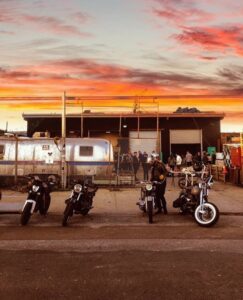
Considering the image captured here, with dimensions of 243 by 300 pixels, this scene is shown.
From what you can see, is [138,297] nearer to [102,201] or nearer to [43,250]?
[43,250]

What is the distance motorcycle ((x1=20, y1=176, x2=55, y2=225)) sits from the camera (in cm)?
1105

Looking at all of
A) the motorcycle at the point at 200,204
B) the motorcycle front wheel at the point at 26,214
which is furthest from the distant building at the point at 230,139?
the motorcycle front wheel at the point at 26,214

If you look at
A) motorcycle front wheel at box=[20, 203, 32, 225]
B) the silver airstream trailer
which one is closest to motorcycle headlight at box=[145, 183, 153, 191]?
motorcycle front wheel at box=[20, 203, 32, 225]

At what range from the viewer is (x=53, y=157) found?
22234 mm

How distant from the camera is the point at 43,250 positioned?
823cm

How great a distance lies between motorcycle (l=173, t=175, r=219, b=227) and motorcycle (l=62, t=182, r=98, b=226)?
251 cm

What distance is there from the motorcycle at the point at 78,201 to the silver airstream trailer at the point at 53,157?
33.0ft

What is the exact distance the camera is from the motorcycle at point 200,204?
1081 cm

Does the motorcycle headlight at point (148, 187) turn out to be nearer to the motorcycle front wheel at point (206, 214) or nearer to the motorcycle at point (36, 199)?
the motorcycle front wheel at point (206, 214)

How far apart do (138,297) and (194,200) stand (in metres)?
6.46

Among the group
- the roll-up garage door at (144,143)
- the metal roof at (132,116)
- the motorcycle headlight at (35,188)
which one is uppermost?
the metal roof at (132,116)

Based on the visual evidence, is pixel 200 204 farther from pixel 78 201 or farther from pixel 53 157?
pixel 53 157

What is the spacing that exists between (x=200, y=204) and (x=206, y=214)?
0.29 metres

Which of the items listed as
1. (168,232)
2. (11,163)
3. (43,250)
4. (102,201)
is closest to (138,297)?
(43,250)
